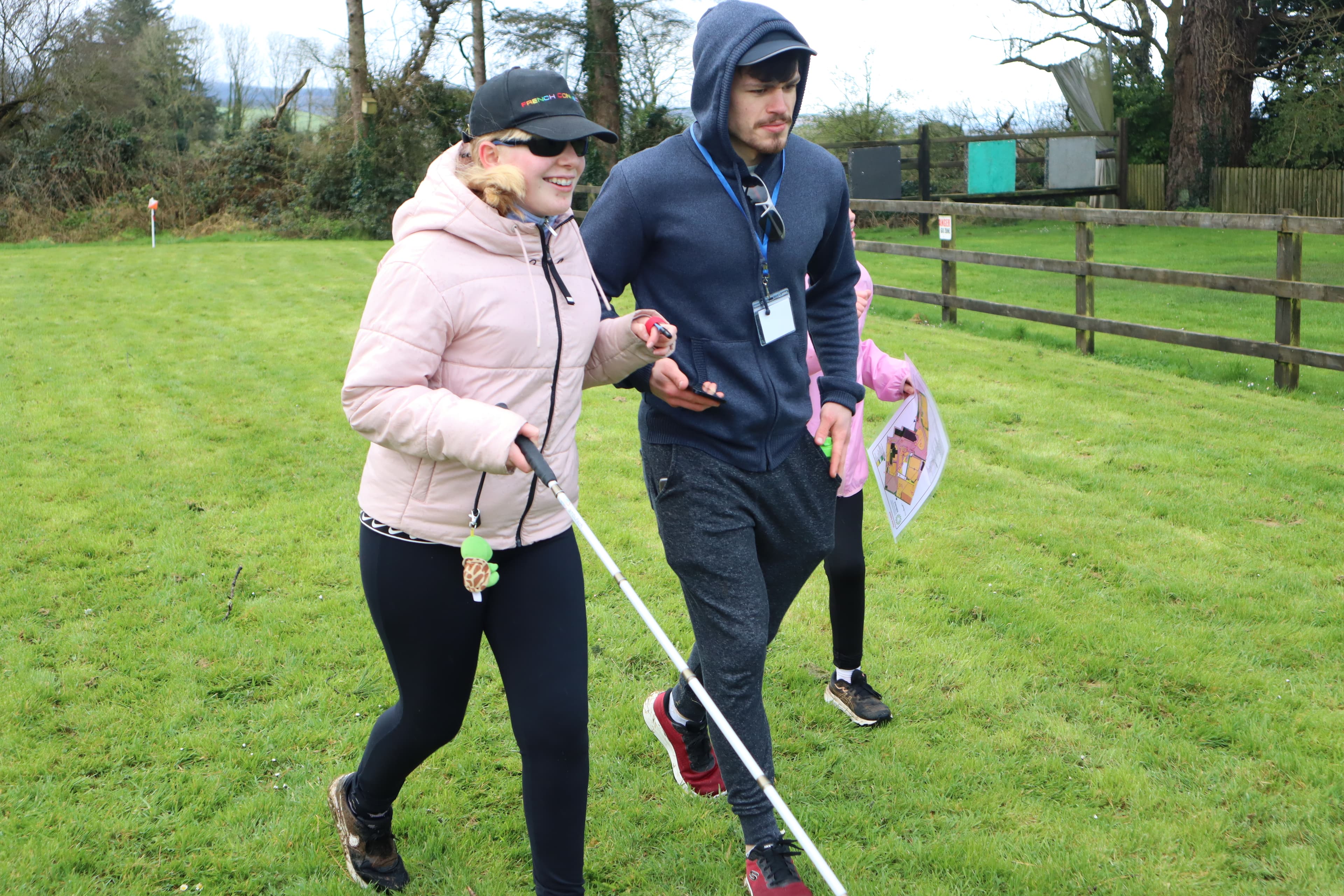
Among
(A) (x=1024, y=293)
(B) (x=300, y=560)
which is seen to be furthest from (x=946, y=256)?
(B) (x=300, y=560)

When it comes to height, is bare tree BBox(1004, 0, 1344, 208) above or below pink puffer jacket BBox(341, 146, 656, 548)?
above

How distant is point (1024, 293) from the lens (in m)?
16.2

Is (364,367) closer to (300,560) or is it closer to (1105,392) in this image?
(300,560)

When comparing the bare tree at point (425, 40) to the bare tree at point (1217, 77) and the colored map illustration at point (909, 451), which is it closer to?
the bare tree at point (1217, 77)

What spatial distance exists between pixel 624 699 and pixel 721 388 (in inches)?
69.5

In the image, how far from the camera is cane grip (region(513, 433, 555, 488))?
2447mm

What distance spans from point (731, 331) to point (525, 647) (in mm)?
972

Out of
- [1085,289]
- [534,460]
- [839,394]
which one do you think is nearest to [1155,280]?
[1085,289]

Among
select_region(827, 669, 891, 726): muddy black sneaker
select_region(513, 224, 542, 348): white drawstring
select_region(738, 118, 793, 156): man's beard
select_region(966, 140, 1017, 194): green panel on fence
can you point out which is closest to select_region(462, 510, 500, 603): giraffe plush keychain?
select_region(513, 224, 542, 348): white drawstring

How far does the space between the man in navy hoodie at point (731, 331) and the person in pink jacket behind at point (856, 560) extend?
0.81 metres

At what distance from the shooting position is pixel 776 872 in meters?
3.00

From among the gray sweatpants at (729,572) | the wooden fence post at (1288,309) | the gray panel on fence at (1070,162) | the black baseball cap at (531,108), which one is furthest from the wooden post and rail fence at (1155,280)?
the gray panel on fence at (1070,162)

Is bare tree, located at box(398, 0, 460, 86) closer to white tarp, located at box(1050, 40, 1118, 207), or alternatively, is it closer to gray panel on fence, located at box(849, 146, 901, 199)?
gray panel on fence, located at box(849, 146, 901, 199)

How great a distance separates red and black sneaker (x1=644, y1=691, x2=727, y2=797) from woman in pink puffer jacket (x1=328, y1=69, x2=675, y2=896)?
1.04 metres
